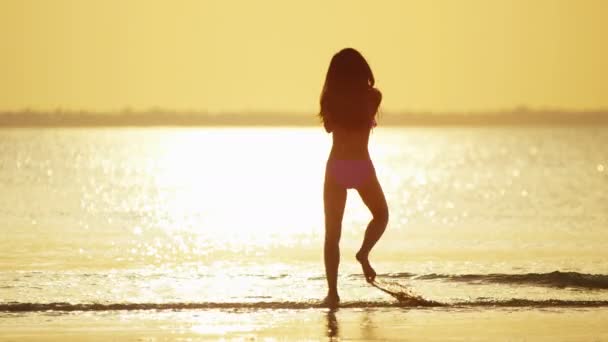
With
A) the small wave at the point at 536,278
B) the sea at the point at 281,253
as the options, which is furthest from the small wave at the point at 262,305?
the small wave at the point at 536,278

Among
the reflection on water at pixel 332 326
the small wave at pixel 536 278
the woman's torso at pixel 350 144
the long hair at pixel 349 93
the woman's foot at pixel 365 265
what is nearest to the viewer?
the reflection on water at pixel 332 326

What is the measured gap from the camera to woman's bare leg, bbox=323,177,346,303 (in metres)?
12.2

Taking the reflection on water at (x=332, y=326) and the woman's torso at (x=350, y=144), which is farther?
the woman's torso at (x=350, y=144)

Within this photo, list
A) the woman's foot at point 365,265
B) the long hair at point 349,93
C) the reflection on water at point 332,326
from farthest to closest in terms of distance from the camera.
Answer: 1. the woman's foot at point 365,265
2. the long hair at point 349,93
3. the reflection on water at point 332,326

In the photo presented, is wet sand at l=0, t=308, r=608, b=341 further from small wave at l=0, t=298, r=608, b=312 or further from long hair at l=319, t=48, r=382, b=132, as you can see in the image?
long hair at l=319, t=48, r=382, b=132

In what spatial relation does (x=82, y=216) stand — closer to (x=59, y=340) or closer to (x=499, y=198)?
(x=499, y=198)

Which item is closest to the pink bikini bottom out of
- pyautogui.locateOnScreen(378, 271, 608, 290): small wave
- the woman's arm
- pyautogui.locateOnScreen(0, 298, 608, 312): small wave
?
the woman's arm

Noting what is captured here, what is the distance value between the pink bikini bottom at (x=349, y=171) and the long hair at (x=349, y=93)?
0.31m

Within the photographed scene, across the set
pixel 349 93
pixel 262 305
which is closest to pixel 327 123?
pixel 349 93

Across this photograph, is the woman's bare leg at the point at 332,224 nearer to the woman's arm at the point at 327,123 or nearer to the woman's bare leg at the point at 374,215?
the woman's bare leg at the point at 374,215

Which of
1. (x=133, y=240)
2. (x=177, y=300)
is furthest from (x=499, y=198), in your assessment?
(x=177, y=300)

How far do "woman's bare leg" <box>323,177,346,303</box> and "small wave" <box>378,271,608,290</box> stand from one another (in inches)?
124

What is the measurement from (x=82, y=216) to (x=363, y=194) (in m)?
21.4

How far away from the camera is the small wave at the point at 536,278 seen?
14664mm
